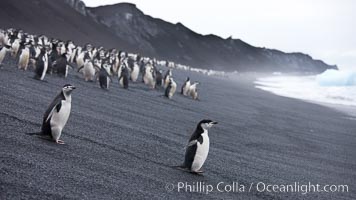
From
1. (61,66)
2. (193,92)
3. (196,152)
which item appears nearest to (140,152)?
(196,152)

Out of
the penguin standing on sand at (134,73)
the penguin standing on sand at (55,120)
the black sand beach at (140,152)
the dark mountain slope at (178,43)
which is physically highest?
the dark mountain slope at (178,43)

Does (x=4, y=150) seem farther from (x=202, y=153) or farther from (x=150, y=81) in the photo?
(x=150, y=81)

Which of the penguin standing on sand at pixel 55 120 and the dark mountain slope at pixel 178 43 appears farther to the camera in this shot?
the dark mountain slope at pixel 178 43

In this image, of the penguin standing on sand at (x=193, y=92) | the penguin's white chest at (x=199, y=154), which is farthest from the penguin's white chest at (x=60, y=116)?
the penguin standing on sand at (x=193, y=92)

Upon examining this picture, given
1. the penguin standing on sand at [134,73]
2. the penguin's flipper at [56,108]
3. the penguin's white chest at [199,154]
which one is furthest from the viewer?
the penguin standing on sand at [134,73]

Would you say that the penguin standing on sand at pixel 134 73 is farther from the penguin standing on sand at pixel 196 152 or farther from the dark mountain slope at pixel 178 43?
the dark mountain slope at pixel 178 43

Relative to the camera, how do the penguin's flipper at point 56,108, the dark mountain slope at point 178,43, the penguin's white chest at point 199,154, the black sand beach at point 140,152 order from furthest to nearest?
the dark mountain slope at point 178,43 → the penguin's white chest at point 199,154 → the penguin's flipper at point 56,108 → the black sand beach at point 140,152

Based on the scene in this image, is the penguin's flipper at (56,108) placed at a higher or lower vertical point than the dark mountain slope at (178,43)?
lower

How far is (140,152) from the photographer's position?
6.39m

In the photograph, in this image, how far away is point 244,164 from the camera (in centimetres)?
702

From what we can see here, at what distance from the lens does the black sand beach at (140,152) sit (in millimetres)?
4410

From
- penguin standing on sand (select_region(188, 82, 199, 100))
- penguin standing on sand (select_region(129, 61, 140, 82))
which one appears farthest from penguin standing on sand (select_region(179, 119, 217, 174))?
penguin standing on sand (select_region(129, 61, 140, 82))

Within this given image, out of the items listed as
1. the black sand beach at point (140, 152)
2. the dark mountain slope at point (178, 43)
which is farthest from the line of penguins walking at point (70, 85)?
the dark mountain slope at point (178, 43)

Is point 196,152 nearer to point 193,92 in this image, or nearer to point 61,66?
point 61,66
